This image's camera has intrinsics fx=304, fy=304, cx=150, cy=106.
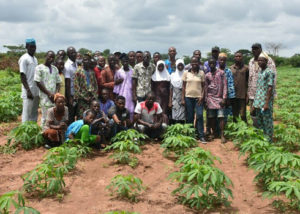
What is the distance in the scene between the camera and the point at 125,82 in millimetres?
6109

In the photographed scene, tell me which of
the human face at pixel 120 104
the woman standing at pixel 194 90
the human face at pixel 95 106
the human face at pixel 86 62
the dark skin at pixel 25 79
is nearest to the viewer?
the human face at pixel 95 106

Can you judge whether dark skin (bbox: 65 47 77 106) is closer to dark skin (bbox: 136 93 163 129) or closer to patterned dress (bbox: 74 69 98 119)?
patterned dress (bbox: 74 69 98 119)

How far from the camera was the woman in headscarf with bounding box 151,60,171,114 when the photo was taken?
6129 mm

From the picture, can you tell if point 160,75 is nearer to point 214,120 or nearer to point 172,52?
point 172,52

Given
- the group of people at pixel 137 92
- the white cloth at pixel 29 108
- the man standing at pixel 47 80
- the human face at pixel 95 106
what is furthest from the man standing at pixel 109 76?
the white cloth at pixel 29 108

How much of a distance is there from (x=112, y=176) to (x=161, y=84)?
2465 millimetres

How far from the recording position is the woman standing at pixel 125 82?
20.0ft

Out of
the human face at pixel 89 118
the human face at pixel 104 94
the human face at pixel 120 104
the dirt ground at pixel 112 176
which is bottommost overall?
the dirt ground at pixel 112 176

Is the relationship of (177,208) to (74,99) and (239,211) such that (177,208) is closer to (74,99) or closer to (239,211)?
(239,211)

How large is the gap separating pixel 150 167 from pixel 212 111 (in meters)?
1.99

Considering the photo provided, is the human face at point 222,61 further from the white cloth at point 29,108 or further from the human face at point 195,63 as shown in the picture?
the white cloth at point 29,108

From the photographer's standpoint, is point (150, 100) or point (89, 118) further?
point (150, 100)

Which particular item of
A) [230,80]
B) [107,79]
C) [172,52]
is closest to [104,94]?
[107,79]

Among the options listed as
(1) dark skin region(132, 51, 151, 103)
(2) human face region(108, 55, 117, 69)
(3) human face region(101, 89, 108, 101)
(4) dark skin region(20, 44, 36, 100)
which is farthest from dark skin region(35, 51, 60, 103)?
(1) dark skin region(132, 51, 151, 103)
